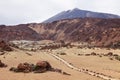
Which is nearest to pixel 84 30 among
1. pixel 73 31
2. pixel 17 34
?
pixel 73 31

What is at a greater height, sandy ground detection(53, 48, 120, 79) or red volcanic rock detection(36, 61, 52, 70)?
red volcanic rock detection(36, 61, 52, 70)

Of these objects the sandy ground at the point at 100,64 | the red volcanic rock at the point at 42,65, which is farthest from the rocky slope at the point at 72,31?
the red volcanic rock at the point at 42,65

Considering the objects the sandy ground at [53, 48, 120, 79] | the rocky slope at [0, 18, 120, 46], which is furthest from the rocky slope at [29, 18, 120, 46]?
the sandy ground at [53, 48, 120, 79]

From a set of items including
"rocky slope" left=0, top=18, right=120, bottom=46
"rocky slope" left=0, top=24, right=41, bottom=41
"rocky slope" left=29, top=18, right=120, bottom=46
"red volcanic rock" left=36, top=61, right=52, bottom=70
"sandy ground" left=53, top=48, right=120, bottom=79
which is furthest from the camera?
"rocky slope" left=0, top=24, right=41, bottom=41

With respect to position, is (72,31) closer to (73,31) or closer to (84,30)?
(73,31)

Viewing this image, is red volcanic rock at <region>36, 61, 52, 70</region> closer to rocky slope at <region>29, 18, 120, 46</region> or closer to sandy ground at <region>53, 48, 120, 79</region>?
sandy ground at <region>53, 48, 120, 79</region>

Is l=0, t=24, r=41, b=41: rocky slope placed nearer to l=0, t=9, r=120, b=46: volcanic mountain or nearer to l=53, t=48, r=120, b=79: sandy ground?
l=0, t=9, r=120, b=46: volcanic mountain

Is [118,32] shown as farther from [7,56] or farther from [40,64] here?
[40,64]

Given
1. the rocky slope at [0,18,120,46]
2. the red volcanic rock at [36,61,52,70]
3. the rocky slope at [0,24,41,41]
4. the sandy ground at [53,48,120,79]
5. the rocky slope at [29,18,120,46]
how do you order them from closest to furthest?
the red volcanic rock at [36,61,52,70] < the sandy ground at [53,48,120,79] < the rocky slope at [29,18,120,46] < the rocky slope at [0,18,120,46] < the rocky slope at [0,24,41,41]

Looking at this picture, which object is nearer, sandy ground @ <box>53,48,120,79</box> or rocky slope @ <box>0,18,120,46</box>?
sandy ground @ <box>53,48,120,79</box>
